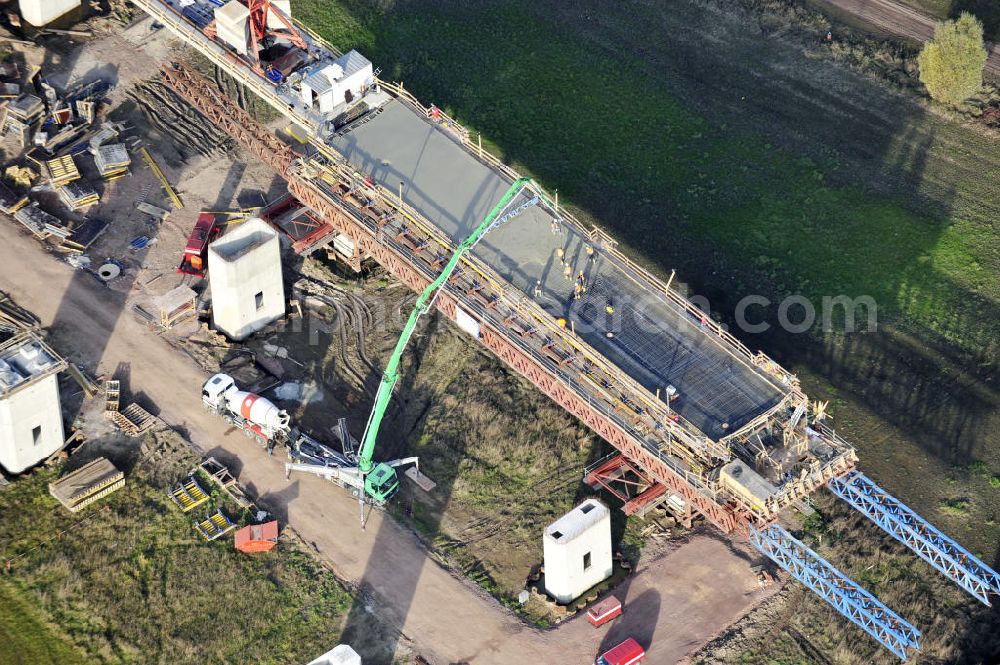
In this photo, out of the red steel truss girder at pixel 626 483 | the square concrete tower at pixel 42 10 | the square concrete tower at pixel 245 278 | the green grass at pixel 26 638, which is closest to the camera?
the green grass at pixel 26 638

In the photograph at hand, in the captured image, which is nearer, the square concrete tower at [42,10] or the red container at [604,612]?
the red container at [604,612]

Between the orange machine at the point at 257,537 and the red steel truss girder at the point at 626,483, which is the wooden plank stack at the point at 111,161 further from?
the red steel truss girder at the point at 626,483

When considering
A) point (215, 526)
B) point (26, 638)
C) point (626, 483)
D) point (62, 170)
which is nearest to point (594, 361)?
point (626, 483)

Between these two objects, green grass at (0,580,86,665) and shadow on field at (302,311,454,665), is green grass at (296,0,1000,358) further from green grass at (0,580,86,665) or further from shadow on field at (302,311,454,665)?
green grass at (0,580,86,665)

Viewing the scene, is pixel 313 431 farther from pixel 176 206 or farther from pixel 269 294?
pixel 176 206

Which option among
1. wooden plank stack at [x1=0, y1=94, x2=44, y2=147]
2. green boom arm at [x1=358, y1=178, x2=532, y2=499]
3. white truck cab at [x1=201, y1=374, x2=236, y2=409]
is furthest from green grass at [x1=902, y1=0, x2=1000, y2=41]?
wooden plank stack at [x1=0, y1=94, x2=44, y2=147]

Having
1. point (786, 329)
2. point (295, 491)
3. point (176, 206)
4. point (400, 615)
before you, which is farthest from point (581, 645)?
point (176, 206)

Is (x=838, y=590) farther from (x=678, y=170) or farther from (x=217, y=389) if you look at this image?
(x=678, y=170)

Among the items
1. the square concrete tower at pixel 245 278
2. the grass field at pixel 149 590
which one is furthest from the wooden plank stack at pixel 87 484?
the square concrete tower at pixel 245 278
